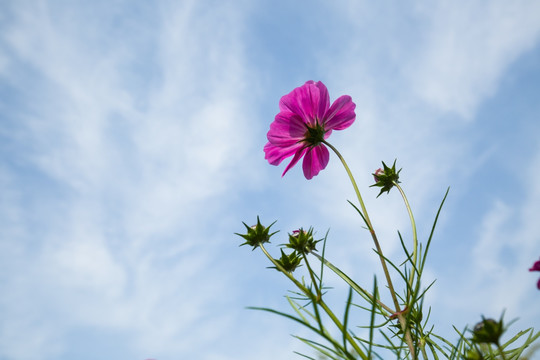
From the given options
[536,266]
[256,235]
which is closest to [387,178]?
[256,235]

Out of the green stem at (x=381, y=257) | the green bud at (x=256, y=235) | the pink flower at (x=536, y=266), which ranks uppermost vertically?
the green bud at (x=256, y=235)

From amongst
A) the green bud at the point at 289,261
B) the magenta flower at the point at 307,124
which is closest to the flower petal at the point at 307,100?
the magenta flower at the point at 307,124

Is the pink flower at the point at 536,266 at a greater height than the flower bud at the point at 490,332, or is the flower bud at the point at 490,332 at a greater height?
the pink flower at the point at 536,266

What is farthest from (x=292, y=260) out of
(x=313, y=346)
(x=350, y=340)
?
(x=350, y=340)

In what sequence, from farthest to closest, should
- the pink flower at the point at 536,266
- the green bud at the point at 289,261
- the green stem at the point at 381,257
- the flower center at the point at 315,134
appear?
1. the flower center at the point at 315,134
2. the green bud at the point at 289,261
3. the green stem at the point at 381,257
4. the pink flower at the point at 536,266

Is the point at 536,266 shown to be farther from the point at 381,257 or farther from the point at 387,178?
the point at 387,178

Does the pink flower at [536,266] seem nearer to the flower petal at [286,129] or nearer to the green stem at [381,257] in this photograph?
the green stem at [381,257]

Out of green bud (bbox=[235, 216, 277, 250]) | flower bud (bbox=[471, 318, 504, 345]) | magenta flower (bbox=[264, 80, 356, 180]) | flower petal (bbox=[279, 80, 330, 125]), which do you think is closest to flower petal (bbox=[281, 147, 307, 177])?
magenta flower (bbox=[264, 80, 356, 180])
